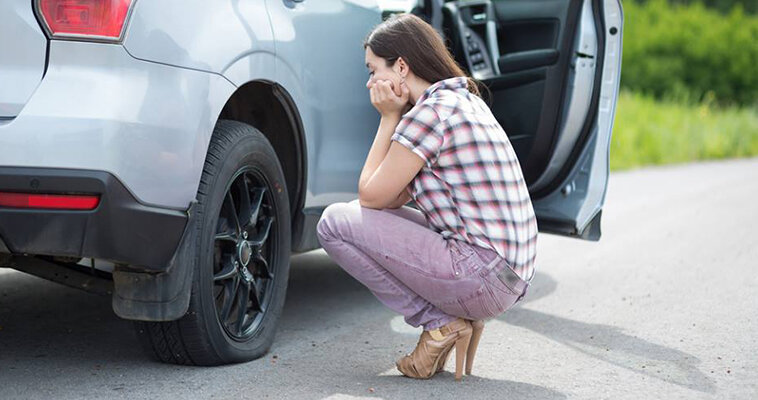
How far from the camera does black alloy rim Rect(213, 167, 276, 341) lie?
13.2 ft

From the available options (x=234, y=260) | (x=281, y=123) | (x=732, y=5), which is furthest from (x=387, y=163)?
(x=732, y=5)

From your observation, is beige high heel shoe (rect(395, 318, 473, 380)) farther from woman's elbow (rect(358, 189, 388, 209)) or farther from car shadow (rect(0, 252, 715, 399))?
woman's elbow (rect(358, 189, 388, 209))

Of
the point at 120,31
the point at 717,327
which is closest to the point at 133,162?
the point at 120,31

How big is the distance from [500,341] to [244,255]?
1191mm

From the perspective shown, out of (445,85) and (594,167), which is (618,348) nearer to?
(594,167)

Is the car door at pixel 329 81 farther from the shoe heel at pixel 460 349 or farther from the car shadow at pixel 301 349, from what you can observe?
the shoe heel at pixel 460 349

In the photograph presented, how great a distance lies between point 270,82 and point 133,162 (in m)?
0.87

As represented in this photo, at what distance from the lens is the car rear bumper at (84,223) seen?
3260 mm

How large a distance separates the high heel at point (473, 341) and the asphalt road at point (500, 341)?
74 mm

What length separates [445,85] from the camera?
3.86 metres

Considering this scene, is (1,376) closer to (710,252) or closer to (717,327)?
(717,327)

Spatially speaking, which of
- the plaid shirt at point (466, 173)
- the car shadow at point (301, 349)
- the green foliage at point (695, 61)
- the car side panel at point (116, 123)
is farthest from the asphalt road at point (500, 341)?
the green foliage at point (695, 61)

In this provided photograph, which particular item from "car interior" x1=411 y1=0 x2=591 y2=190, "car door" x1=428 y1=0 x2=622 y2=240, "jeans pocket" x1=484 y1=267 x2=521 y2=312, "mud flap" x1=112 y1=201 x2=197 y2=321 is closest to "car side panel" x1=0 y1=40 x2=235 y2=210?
"mud flap" x1=112 y1=201 x2=197 y2=321

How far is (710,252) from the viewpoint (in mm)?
6934
